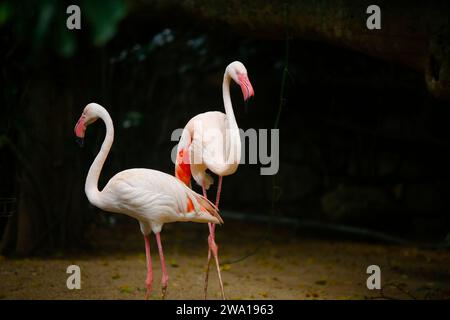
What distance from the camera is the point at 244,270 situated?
5.26m

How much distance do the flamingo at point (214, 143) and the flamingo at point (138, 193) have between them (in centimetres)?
23

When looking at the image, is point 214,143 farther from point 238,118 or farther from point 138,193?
point 238,118

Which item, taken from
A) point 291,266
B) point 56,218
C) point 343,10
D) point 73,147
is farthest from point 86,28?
point 291,266

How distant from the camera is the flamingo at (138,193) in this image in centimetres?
301

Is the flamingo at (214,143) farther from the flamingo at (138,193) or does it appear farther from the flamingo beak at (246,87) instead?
the flamingo at (138,193)

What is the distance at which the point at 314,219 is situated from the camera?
313 inches

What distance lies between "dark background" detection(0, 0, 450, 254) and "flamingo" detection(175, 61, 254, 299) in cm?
159

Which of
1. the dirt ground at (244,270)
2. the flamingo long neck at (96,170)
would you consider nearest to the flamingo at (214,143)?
the flamingo long neck at (96,170)

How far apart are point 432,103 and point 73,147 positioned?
4285 mm

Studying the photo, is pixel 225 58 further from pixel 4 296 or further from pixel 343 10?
pixel 4 296

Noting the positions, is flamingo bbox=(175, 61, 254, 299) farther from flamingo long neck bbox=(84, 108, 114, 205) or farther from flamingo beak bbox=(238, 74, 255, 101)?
flamingo long neck bbox=(84, 108, 114, 205)

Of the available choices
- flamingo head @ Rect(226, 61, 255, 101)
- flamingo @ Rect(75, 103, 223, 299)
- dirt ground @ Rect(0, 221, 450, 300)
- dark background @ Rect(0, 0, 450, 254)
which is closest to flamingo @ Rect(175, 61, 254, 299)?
flamingo head @ Rect(226, 61, 255, 101)

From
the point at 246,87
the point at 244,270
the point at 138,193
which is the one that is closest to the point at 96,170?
the point at 138,193
